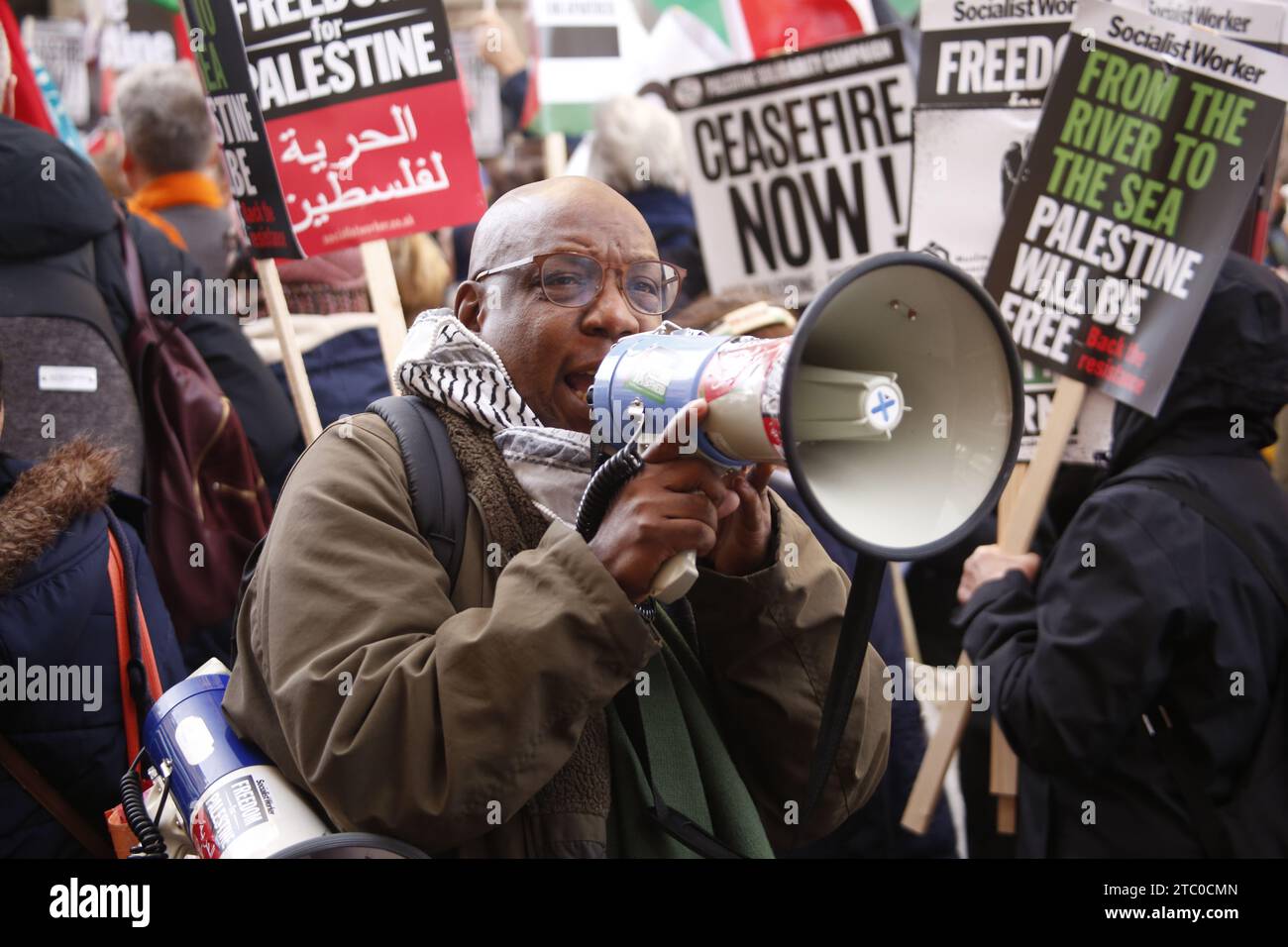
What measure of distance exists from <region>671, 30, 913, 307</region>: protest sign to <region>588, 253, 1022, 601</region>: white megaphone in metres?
2.08

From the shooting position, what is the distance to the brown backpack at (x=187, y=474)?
286cm

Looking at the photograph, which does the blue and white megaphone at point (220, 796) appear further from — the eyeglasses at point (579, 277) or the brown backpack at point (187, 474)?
the brown backpack at point (187, 474)

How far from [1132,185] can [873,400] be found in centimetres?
187

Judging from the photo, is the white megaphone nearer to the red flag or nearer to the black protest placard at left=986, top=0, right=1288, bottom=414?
the black protest placard at left=986, top=0, right=1288, bottom=414

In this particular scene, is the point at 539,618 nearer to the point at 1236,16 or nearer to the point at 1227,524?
the point at 1227,524

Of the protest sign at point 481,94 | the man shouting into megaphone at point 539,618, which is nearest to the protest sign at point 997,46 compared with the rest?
the man shouting into megaphone at point 539,618

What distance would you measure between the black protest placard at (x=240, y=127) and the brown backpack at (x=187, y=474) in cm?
34

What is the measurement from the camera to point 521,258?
6.08ft

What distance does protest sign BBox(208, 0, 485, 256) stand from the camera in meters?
2.71

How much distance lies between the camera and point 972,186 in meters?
3.42
